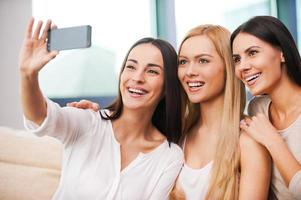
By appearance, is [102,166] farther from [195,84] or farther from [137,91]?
[195,84]

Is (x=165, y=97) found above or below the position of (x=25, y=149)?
above

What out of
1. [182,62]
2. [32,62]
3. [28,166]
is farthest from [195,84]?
[28,166]

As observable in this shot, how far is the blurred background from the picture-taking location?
7.00 ft

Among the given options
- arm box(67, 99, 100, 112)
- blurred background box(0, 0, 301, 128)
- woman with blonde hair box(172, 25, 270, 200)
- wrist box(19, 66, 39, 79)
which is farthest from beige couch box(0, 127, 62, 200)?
wrist box(19, 66, 39, 79)

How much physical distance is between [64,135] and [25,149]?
75 cm

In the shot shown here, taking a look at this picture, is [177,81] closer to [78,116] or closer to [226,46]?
[226,46]

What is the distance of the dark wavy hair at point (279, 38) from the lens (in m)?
1.04

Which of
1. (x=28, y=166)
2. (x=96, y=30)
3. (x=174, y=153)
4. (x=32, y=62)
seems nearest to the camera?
(x=32, y=62)

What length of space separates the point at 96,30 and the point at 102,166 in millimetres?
1384

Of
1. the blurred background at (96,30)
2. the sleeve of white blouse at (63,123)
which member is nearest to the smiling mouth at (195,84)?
the sleeve of white blouse at (63,123)

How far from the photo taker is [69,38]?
0.90 m

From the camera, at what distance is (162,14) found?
2248mm

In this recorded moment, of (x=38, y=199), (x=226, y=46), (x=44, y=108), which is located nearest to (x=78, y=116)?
(x=44, y=108)

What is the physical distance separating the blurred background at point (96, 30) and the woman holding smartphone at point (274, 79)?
0.96 m
